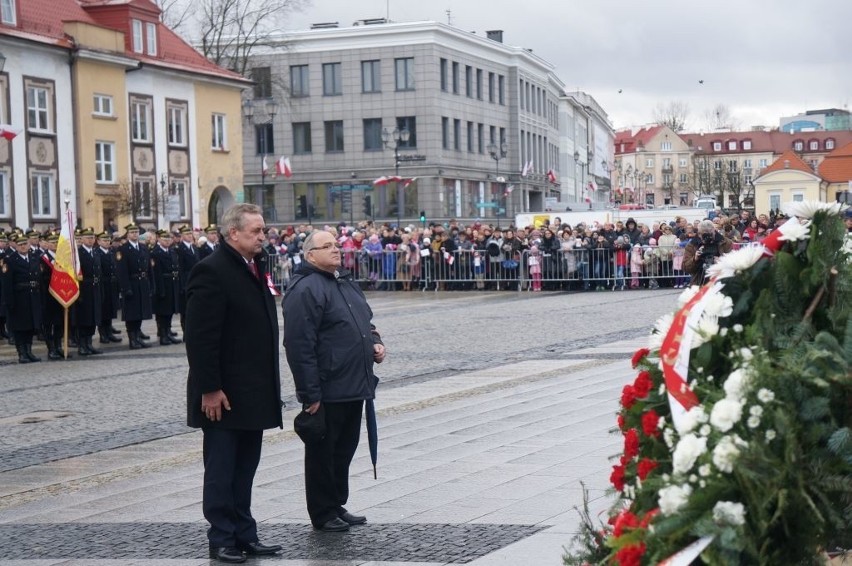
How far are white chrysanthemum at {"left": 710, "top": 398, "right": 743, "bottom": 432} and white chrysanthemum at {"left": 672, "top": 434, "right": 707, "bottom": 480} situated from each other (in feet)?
0.21

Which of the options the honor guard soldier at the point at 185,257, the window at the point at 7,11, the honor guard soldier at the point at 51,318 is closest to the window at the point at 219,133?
the window at the point at 7,11

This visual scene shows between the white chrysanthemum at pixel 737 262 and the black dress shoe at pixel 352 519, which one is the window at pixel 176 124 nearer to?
the black dress shoe at pixel 352 519

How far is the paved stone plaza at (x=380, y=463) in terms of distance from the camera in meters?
7.09

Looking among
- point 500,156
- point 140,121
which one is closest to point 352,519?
point 140,121

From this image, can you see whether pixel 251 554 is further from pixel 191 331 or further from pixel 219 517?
pixel 191 331

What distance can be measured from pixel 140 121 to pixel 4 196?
793 centimetres

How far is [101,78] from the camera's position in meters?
45.4

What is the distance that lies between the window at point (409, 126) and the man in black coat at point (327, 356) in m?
70.3

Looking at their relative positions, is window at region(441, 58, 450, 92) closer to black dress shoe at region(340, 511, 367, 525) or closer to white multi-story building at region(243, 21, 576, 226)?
white multi-story building at region(243, 21, 576, 226)

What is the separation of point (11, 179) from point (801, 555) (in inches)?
1589

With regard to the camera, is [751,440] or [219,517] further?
[219,517]

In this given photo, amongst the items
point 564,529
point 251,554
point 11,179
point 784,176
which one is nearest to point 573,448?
point 564,529

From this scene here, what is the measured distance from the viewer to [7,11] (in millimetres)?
42031

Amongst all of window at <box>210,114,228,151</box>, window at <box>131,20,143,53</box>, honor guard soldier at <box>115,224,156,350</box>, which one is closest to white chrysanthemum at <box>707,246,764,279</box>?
honor guard soldier at <box>115,224,156,350</box>
